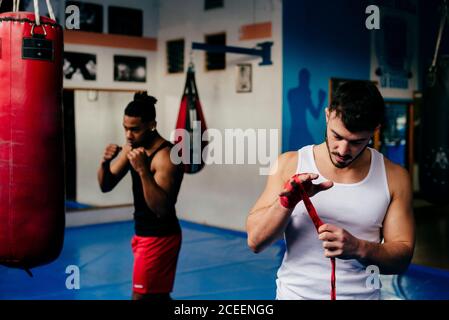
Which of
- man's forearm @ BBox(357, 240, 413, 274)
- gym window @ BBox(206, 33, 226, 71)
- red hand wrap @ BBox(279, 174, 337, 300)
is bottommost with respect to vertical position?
man's forearm @ BBox(357, 240, 413, 274)

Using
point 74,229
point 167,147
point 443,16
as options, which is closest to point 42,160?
point 167,147

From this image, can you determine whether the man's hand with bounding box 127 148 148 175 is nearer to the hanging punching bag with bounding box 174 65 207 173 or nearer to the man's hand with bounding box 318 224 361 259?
the man's hand with bounding box 318 224 361 259

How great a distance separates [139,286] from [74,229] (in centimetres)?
411

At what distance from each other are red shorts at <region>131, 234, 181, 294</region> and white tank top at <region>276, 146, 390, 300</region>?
112cm

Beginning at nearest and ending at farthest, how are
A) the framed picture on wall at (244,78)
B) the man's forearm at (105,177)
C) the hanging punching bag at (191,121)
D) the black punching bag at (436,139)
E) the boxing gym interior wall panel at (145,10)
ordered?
1. the man's forearm at (105,177)
2. the black punching bag at (436,139)
3. the hanging punching bag at (191,121)
4. the framed picture on wall at (244,78)
5. the boxing gym interior wall panel at (145,10)

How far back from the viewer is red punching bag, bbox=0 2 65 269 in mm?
1894

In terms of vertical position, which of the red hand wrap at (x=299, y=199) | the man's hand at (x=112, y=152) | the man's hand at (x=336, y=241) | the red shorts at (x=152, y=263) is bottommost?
the red shorts at (x=152, y=263)

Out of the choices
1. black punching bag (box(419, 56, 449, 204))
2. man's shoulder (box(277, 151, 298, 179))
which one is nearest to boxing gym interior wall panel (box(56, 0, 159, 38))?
black punching bag (box(419, 56, 449, 204))

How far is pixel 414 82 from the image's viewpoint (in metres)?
7.55

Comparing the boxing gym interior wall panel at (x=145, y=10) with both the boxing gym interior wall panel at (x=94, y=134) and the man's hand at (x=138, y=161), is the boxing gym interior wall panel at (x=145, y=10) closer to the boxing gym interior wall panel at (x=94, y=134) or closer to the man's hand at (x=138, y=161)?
the boxing gym interior wall panel at (x=94, y=134)

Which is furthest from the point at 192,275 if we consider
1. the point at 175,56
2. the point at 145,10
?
the point at 145,10

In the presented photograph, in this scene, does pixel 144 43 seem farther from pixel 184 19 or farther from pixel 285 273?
pixel 285 273

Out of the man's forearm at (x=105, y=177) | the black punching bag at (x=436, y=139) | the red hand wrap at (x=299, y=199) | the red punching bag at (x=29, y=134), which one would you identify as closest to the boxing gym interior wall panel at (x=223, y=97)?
the black punching bag at (x=436, y=139)

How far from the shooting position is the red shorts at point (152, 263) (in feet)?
8.92
